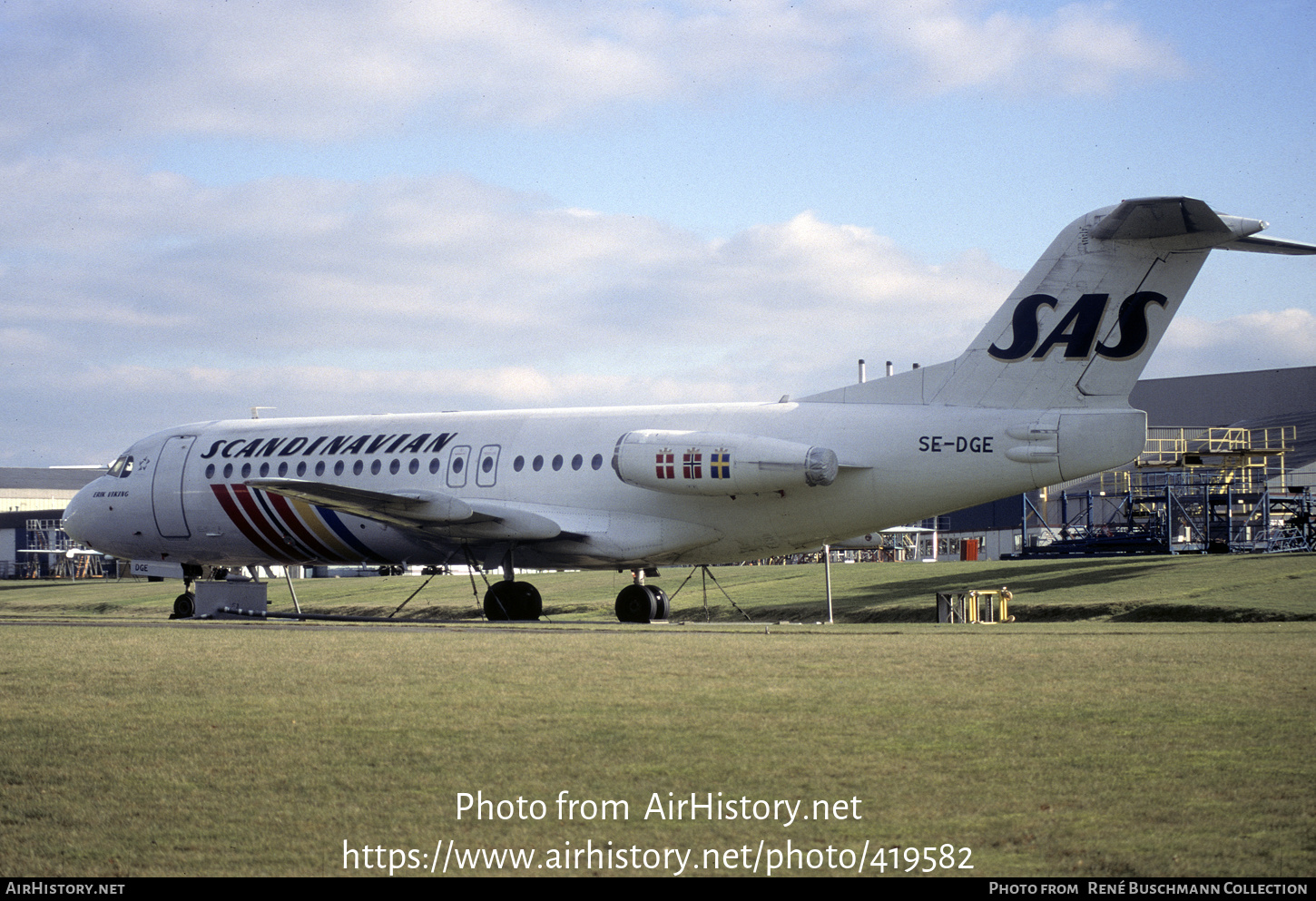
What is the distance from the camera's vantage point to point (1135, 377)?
70.0 ft

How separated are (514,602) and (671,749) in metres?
18.5

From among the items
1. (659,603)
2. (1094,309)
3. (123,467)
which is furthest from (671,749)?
(123,467)

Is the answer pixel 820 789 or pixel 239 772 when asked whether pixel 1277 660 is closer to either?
pixel 820 789

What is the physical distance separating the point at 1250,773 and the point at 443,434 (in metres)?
22.4

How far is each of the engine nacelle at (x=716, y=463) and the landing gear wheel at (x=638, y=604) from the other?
113 inches

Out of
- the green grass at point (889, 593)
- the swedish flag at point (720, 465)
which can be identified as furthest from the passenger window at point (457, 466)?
the green grass at point (889, 593)

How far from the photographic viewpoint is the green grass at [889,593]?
24.8m

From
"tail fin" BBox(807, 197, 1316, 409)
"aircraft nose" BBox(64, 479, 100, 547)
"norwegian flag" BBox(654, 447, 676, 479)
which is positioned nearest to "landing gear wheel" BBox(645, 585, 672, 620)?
"norwegian flag" BBox(654, 447, 676, 479)

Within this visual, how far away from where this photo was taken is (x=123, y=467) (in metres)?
31.7

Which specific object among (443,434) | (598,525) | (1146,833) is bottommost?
(1146,833)

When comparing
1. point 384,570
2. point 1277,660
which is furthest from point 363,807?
point 384,570

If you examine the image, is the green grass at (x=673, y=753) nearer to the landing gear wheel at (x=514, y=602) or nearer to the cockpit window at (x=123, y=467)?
the landing gear wheel at (x=514, y=602)

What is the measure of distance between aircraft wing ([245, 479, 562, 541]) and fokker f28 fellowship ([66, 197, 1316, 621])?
0.05m

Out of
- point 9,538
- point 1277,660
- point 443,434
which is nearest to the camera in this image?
point 1277,660
